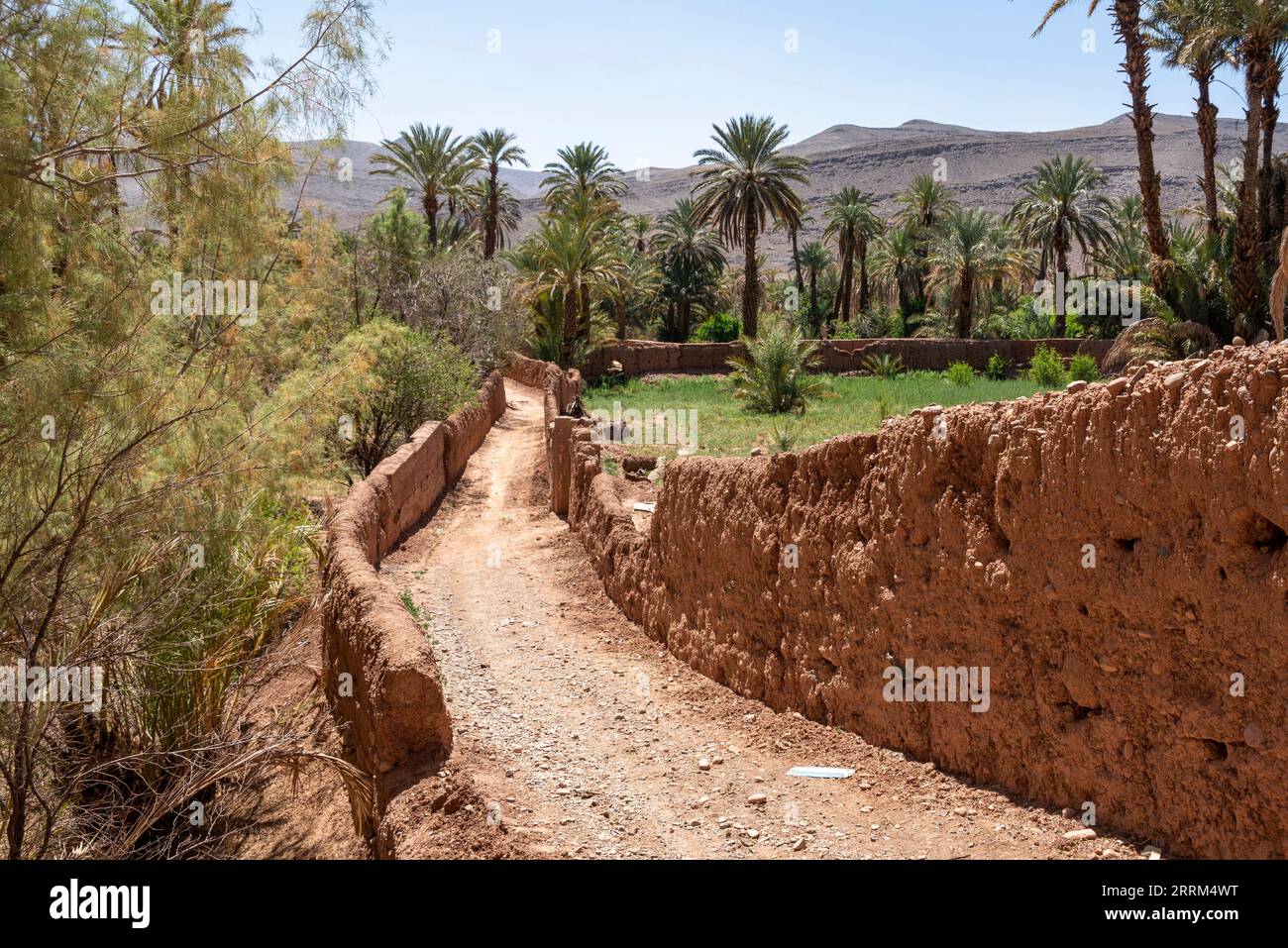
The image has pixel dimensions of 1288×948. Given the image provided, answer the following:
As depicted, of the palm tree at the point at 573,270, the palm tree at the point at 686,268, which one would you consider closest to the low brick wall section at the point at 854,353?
the palm tree at the point at 573,270

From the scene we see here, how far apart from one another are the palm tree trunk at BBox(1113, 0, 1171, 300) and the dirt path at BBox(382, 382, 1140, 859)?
60.1 feet

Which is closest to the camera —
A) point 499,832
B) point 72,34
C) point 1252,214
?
point 499,832

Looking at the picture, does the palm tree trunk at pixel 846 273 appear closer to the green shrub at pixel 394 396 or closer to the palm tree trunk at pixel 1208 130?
the palm tree trunk at pixel 1208 130

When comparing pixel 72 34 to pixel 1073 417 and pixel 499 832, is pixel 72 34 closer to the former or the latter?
pixel 499 832

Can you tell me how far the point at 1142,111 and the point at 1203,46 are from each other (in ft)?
6.42

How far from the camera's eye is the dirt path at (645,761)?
6.00m

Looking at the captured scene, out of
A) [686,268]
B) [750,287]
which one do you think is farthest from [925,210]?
[750,287]

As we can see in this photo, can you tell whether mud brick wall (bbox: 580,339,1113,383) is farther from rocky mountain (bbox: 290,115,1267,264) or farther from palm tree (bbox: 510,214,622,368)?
rocky mountain (bbox: 290,115,1267,264)

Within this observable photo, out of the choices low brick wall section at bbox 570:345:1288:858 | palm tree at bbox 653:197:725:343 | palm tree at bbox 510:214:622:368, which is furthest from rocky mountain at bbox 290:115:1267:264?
low brick wall section at bbox 570:345:1288:858

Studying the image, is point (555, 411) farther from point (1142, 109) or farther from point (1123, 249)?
point (1123, 249)

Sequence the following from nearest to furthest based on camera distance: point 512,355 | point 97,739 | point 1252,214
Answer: point 97,739
point 1252,214
point 512,355

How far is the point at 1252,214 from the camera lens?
77.3ft
